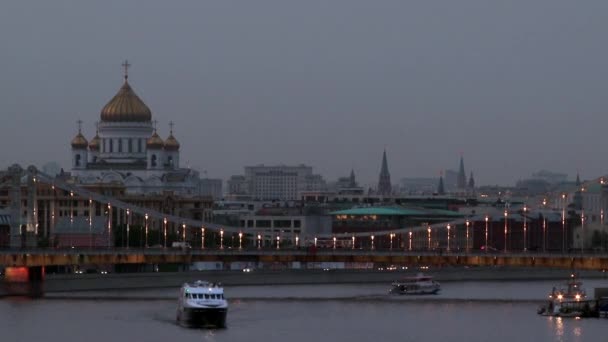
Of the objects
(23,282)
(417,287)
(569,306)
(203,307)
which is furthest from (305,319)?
(417,287)

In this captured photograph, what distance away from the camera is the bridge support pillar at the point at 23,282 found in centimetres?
8331

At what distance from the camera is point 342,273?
336ft

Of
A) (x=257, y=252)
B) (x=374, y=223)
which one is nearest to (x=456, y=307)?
(x=257, y=252)

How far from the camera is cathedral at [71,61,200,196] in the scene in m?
131

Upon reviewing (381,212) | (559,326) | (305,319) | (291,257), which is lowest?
(559,326)

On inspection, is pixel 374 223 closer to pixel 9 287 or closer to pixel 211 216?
pixel 211 216

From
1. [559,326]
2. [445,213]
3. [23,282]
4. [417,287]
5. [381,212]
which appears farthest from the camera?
[445,213]

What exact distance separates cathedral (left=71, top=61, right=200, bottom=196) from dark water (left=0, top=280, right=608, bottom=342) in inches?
1663

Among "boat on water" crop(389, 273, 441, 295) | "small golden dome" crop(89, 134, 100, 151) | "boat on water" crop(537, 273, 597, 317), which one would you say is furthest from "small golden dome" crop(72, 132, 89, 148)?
"boat on water" crop(537, 273, 597, 317)

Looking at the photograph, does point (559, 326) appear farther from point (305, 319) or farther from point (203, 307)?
point (203, 307)

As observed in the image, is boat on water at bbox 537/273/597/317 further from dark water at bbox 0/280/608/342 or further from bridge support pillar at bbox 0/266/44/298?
bridge support pillar at bbox 0/266/44/298

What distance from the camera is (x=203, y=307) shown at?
7038 cm

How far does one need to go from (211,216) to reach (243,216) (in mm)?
13935

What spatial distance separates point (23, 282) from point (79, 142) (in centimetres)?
5092
